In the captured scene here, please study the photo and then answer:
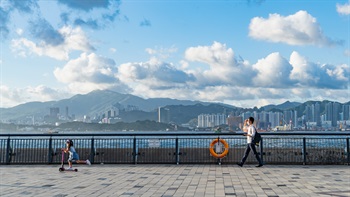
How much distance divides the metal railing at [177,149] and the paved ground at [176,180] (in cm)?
72

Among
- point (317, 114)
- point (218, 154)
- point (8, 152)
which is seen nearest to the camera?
point (218, 154)

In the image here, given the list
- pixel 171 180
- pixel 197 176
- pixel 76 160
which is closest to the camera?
pixel 171 180

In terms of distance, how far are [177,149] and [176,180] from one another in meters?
4.68

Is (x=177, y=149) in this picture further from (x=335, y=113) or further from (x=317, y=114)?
(x=317, y=114)

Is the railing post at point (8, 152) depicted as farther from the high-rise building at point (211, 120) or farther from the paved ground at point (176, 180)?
the high-rise building at point (211, 120)

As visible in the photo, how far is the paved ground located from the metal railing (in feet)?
2.38

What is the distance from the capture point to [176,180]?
493 inches

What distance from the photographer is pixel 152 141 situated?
17.1 meters

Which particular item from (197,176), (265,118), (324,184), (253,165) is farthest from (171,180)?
(265,118)

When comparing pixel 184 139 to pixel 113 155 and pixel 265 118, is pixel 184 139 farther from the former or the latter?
pixel 265 118

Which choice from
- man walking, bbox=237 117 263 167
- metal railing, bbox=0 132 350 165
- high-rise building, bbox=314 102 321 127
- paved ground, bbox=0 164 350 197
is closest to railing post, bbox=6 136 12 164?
metal railing, bbox=0 132 350 165

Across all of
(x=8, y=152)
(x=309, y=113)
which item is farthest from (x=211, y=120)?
(x=8, y=152)

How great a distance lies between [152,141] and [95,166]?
2471 mm

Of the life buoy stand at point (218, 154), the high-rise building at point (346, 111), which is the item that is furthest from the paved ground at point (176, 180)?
the high-rise building at point (346, 111)
